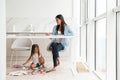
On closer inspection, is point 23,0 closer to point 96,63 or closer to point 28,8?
point 28,8

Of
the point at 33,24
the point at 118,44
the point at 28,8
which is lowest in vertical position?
the point at 118,44

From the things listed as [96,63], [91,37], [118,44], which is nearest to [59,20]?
[91,37]

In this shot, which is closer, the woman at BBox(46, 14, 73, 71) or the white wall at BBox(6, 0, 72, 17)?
the woman at BBox(46, 14, 73, 71)

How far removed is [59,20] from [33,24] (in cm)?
139

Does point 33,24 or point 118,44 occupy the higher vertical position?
point 33,24

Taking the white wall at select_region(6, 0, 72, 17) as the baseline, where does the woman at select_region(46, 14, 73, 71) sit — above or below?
below

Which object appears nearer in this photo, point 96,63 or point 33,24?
point 96,63

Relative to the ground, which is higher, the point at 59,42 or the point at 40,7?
the point at 40,7

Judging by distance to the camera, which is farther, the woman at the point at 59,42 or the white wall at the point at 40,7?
the white wall at the point at 40,7

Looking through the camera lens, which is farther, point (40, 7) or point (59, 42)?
point (40, 7)

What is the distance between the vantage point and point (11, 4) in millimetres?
6039

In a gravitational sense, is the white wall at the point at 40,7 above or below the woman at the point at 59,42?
above
